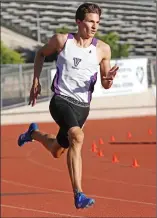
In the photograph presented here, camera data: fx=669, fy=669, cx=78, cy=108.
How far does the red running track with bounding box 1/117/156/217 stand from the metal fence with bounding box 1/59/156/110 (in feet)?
15.1

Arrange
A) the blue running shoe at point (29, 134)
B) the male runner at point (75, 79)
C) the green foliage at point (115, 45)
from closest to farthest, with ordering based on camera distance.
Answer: the male runner at point (75, 79), the blue running shoe at point (29, 134), the green foliage at point (115, 45)

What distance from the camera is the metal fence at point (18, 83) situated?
23641 mm

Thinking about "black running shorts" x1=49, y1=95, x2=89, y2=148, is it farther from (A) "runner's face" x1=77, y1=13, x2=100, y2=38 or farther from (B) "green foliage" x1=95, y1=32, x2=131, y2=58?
(B) "green foliage" x1=95, y1=32, x2=131, y2=58

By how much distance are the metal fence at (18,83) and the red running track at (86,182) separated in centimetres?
461

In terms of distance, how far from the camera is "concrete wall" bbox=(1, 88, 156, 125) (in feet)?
78.2

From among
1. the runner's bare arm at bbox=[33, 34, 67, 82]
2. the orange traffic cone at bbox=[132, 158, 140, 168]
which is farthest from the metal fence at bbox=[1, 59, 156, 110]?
the runner's bare arm at bbox=[33, 34, 67, 82]

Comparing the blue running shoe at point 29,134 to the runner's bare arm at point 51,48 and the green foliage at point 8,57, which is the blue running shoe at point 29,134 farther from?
the green foliage at point 8,57

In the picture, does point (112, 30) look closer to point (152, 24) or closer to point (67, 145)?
point (152, 24)

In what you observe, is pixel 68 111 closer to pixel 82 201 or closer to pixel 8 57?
pixel 82 201

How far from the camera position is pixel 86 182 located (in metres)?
12.1

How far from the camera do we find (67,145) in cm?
591

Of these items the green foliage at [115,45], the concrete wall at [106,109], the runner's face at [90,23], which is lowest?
the green foliage at [115,45]

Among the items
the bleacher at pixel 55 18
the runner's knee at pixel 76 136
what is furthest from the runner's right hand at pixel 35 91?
the bleacher at pixel 55 18

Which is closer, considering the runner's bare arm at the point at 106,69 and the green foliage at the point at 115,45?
the runner's bare arm at the point at 106,69
